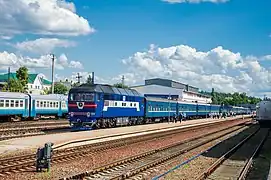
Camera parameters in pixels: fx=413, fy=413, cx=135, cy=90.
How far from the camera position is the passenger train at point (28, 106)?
39463 mm

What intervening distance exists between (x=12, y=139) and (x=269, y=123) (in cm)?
3912

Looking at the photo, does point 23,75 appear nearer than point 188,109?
No

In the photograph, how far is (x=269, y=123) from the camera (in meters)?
54.3

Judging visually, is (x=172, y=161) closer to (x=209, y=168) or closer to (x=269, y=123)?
(x=209, y=168)

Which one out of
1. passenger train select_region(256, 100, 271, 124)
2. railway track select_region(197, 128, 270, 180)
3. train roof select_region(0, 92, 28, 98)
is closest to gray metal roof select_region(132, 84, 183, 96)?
passenger train select_region(256, 100, 271, 124)

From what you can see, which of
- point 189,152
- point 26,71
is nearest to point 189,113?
point 26,71

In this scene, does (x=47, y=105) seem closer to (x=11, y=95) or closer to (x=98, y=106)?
(x=11, y=95)

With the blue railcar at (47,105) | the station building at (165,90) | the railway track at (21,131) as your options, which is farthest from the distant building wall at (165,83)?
the railway track at (21,131)

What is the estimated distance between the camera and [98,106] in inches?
1310

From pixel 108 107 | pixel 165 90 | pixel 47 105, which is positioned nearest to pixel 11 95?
pixel 47 105

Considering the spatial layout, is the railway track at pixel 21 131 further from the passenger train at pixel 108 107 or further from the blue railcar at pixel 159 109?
the blue railcar at pixel 159 109

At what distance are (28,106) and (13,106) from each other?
130 inches

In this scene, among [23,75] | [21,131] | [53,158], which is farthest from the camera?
[23,75]

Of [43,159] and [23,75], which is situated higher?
[23,75]
